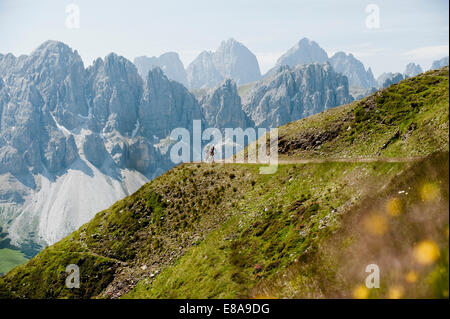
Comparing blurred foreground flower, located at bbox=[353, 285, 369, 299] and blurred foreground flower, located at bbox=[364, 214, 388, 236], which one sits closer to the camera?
blurred foreground flower, located at bbox=[353, 285, 369, 299]

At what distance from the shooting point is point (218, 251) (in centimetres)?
3114

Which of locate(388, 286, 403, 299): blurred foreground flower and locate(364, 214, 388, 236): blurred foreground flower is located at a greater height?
locate(364, 214, 388, 236): blurred foreground flower

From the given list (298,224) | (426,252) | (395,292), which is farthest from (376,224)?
(298,224)

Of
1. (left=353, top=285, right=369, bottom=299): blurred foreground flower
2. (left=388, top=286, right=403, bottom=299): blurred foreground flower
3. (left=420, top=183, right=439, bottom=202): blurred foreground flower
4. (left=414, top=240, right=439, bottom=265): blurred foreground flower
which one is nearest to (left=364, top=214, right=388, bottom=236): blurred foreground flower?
(left=420, top=183, right=439, bottom=202): blurred foreground flower

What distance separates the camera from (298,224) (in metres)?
28.2

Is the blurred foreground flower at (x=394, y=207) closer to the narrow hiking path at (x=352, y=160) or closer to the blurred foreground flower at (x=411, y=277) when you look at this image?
the blurred foreground flower at (x=411, y=277)

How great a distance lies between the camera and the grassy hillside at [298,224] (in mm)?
18359

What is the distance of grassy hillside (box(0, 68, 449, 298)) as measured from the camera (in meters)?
18.4

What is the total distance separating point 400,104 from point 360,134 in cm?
647

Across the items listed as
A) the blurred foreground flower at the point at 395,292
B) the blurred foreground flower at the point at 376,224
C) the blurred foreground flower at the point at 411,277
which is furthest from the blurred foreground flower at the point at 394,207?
the blurred foreground flower at the point at 395,292

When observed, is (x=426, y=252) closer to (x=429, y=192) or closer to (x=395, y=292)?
(x=395, y=292)

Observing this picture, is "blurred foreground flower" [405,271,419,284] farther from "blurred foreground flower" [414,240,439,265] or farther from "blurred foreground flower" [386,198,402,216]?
"blurred foreground flower" [386,198,402,216]
